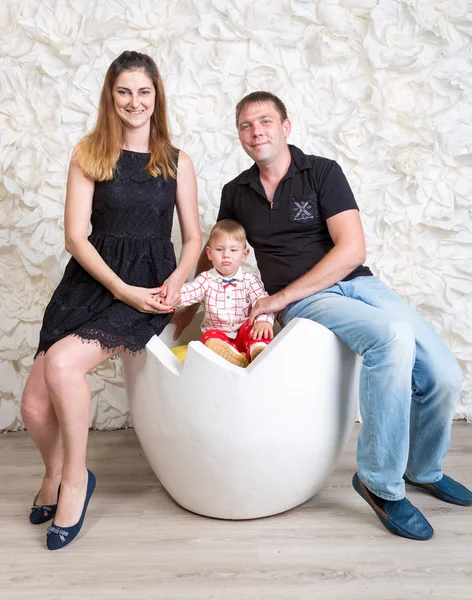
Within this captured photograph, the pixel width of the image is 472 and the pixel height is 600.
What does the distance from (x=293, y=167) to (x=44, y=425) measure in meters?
1.07

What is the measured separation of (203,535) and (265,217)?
0.95 m

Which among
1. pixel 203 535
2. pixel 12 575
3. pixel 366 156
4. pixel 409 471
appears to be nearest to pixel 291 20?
pixel 366 156

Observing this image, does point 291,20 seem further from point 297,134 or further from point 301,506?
point 301,506

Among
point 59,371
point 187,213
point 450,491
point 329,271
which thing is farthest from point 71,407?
point 450,491

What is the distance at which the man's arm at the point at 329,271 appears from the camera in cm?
198

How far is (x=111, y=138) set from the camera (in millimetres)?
1984

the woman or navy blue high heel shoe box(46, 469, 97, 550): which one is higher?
the woman

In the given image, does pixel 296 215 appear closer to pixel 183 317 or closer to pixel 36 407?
pixel 183 317

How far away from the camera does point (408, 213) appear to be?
2600 mm

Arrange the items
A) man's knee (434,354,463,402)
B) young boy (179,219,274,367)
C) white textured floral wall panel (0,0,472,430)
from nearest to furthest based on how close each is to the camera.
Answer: man's knee (434,354,463,402), young boy (179,219,274,367), white textured floral wall panel (0,0,472,430)

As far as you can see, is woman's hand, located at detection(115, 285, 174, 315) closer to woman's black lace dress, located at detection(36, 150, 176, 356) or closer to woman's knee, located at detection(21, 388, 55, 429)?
woman's black lace dress, located at detection(36, 150, 176, 356)

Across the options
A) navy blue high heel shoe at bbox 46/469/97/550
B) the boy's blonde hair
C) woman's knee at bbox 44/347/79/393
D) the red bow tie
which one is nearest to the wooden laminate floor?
navy blue high heel shoe at bbox 46/469/97/550

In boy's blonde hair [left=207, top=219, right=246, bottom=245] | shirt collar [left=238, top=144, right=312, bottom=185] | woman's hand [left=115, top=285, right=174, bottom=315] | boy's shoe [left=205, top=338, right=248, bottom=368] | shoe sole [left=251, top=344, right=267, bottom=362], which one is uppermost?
shirt collar [left=238, top=144, right=312, bottom=185]

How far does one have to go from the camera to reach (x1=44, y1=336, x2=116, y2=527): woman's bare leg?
69.6 inches
